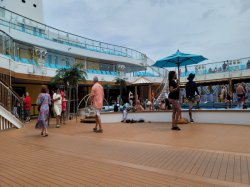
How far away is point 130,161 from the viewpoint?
4.50 metres


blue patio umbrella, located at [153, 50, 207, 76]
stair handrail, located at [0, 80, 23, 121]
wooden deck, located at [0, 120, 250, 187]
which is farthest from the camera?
blue patio umbrella, located at [153, 50, 207, 76]

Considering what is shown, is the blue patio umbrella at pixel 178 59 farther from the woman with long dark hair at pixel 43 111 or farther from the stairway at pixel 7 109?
the stairway at pixel 7 109

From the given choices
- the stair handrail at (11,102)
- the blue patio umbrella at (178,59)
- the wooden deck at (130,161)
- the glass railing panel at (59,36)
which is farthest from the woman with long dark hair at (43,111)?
the glass railing panel at (59,36)

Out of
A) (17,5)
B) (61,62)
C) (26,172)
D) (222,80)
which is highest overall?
(17,5)

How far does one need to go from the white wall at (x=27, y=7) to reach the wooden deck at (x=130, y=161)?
2604 centimetres

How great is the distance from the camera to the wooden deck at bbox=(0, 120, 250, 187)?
352 centimetres

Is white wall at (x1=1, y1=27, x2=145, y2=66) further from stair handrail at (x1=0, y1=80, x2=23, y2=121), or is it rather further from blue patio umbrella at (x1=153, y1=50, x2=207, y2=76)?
blue patio umbrella at (x1=153, y1=50, x2=207, y2=76)

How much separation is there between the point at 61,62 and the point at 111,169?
23138mm

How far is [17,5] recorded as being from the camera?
28.9 metres

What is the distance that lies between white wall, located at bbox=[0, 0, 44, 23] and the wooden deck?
26038 mm

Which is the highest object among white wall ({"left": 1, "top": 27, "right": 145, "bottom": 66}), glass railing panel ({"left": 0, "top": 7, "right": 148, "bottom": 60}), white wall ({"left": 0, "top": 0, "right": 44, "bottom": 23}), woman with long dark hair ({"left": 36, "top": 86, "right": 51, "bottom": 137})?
white wall ({"left": 0, "top": 0, "right": 44, "bottom": 23})

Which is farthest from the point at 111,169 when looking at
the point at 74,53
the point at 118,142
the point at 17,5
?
the point at 17,5

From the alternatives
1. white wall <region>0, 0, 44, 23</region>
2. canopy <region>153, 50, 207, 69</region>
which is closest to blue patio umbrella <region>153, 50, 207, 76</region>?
canopy <region>153, 50, 207, 69</region>

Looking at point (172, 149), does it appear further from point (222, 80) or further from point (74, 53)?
point (74, 53)
